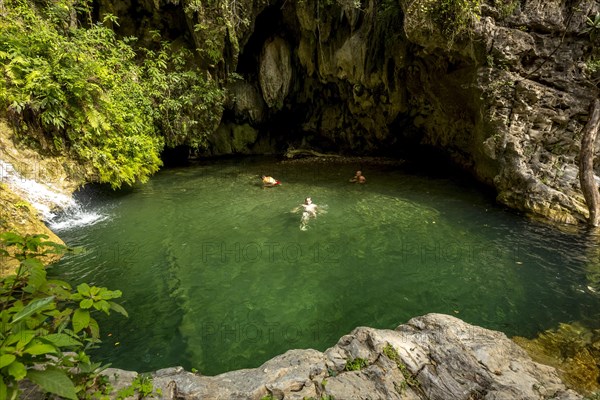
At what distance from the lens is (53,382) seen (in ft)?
5.16

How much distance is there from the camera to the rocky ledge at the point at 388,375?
2.55 metres

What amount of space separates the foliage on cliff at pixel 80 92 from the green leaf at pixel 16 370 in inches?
303

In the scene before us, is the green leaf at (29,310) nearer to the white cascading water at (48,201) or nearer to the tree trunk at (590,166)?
the white cascading water at (48,201)

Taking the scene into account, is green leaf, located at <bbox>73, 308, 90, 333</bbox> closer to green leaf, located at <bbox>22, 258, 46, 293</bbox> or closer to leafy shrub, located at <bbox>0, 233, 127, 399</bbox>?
leafy shrub, located at <bbox>0, 233, 127, 399</bbox>

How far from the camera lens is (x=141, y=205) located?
30.6 ft

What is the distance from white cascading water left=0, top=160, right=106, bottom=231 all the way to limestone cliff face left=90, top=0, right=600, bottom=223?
801cm

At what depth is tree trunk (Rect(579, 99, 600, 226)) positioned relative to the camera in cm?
754

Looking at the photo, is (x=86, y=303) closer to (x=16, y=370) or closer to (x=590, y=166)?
(x=16, y=370)

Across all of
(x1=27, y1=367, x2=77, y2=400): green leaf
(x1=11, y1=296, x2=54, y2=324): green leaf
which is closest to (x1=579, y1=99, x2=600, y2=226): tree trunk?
(x1=27, y1=367, x2=77, y2=400): green leaf

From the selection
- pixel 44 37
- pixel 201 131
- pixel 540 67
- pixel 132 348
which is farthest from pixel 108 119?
pixel 540 67

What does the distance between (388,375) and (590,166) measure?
8898mm

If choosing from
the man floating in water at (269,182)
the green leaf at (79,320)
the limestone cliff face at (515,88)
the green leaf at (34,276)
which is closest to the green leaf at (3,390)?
the green leaf at (79,320)

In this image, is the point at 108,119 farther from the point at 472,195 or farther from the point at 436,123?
the point at 436,123

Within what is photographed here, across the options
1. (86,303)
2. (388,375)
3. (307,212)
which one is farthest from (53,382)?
(307,212)
